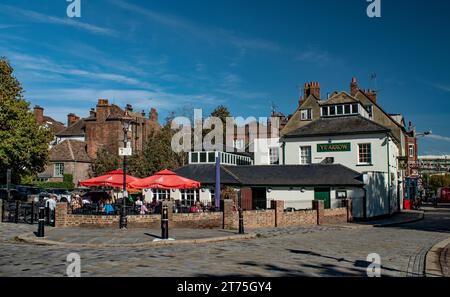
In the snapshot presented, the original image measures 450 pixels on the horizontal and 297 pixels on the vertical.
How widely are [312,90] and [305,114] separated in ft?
11.0

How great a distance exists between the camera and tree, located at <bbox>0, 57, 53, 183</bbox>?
3291cm

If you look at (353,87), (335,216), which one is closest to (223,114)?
(353,87)

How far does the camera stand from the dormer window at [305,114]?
1861 inches

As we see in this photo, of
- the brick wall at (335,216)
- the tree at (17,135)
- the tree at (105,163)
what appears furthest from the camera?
the tree at (105,163)

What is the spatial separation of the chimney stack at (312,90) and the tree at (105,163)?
22798 mm

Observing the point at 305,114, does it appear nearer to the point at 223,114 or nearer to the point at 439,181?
the point at 223,114

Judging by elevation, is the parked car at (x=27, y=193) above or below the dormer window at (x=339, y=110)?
below

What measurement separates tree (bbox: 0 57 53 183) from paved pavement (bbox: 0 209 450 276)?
17.8 m

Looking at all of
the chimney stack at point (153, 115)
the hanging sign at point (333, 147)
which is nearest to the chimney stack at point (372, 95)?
the hanging sign at point (333, 147)

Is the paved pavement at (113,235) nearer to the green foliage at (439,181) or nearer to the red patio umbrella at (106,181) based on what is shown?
the red patio umbrella at (106,181)

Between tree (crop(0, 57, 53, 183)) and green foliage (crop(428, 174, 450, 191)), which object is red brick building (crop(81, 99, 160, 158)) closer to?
tree (crop(0, 57, 53, 183))
